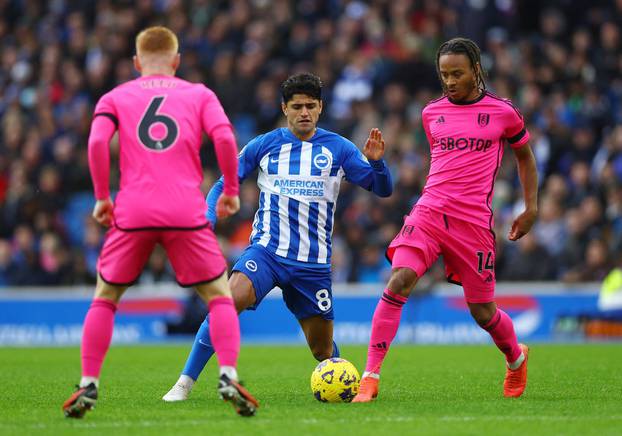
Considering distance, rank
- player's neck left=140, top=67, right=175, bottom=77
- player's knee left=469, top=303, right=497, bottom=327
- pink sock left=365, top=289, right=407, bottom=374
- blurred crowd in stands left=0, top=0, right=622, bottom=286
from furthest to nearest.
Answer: blurred crowd in stands left=0, top=0, right=622, bottom=286 → player's knee left=469, top=303, right=497, bottom=327 → pink sock left=365, top=289, right=407, bottom=374 → player's neck left=140, top=67, right=175, bottom=77

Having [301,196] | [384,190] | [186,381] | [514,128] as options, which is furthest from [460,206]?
[186,381]

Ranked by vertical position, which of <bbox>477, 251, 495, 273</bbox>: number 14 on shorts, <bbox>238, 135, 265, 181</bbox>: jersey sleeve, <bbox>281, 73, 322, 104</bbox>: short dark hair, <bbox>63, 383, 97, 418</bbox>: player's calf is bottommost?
<bbox>63, 383, 97, 418</bbox>: player's calf

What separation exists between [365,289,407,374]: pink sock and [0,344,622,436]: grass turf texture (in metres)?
0.30

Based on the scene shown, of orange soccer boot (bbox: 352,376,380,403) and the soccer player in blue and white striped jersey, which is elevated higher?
the soccer player in blue and white striped jersey

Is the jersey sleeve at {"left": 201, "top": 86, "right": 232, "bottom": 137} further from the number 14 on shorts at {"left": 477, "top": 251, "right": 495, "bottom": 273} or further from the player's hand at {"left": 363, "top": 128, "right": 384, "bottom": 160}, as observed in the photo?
the number 14 on shorts at {"left": 477, "top": 251, "right": 495, "bottom": 273}

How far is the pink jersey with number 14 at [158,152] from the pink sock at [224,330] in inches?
20.0

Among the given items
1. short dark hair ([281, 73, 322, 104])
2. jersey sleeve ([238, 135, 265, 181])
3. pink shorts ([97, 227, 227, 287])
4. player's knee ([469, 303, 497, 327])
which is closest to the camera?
pink shorts ([97, 227, 227, 287])

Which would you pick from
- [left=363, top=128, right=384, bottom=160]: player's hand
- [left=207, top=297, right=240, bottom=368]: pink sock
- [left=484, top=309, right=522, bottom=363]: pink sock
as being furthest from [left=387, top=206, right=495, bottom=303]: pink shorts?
[left=207, top=297, right=240, bottom=368]: pink sock

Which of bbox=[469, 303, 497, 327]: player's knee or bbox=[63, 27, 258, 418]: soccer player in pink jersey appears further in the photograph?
bbox=[469, 303, 497, 327]: player's knee

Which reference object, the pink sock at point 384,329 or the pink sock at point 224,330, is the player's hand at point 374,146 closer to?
the pink sock at point 384,329

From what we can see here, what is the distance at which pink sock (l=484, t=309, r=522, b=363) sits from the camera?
Result: 8484mm

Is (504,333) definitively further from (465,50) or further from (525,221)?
(465,50)

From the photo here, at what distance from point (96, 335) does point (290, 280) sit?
201 cm

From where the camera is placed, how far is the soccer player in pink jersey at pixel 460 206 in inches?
323
